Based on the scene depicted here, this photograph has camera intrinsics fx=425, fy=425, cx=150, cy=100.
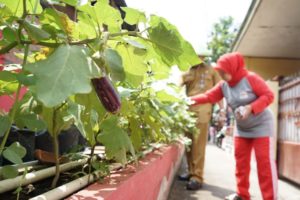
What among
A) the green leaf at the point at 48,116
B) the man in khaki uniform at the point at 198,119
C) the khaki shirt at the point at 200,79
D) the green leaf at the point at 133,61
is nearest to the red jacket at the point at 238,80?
the man in khaki uniform at the point at 198,119

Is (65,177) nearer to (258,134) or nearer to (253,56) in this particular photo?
(258,134)

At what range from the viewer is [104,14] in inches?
44.6

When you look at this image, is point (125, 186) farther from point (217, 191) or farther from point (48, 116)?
point (217, 191)

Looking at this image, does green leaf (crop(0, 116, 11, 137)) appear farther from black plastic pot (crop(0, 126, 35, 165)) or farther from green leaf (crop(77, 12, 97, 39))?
black plastic pot (crop(0, 126, 35, 165))

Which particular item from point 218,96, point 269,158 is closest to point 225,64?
point 218,96

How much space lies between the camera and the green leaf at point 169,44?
1.13m

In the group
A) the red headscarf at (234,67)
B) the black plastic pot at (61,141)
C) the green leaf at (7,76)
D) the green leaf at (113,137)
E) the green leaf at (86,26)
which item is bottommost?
the black plastic pot at (61,141)

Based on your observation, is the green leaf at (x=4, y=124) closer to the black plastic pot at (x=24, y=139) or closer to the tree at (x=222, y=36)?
the black plastic pot at (x=24, y=139)

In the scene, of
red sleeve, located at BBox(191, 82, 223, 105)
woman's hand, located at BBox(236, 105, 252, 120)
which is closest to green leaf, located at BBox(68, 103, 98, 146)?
woman's hand, located at BBox(236, 105, 252, 120)

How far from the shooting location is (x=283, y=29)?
9.05m

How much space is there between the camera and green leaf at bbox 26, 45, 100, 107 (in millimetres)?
789

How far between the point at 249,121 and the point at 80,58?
3.74m

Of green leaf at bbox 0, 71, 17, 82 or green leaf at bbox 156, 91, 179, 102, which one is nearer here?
green leaf at bbox 0, 71, 17, 82

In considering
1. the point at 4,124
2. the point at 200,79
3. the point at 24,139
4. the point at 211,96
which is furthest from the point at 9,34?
the point at 200,79
